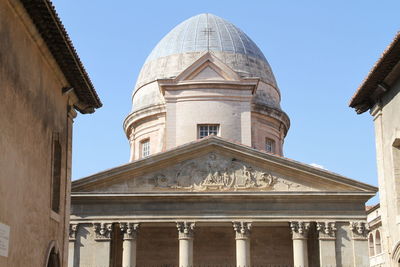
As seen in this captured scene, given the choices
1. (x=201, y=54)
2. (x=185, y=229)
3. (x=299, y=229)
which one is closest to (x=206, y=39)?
(x=201, y=54)

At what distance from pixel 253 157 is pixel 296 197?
8.57 ft

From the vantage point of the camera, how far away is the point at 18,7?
13.6 m

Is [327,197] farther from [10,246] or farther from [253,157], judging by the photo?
[10,246]

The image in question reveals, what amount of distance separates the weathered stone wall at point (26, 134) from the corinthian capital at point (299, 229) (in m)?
15.5

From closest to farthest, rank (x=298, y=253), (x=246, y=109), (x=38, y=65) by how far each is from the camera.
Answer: (x=38, y=65) < (x=298, y=253) < (x=246, y=109)

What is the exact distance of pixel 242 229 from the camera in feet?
103

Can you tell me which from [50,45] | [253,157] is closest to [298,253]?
[253,157]

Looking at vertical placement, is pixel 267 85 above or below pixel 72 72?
above

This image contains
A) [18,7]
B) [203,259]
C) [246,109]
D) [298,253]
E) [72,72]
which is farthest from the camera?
[246,109]

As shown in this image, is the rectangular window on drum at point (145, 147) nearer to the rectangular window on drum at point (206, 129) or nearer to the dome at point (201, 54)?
the dome at point (201, 54)

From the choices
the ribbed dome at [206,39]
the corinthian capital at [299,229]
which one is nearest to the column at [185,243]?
the corinthian capital at [299,229]

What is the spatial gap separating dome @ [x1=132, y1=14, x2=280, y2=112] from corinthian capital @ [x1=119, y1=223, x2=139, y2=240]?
1177 centimetres

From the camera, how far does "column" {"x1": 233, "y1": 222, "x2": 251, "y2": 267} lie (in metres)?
30.9

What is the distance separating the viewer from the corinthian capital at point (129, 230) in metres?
31.4
